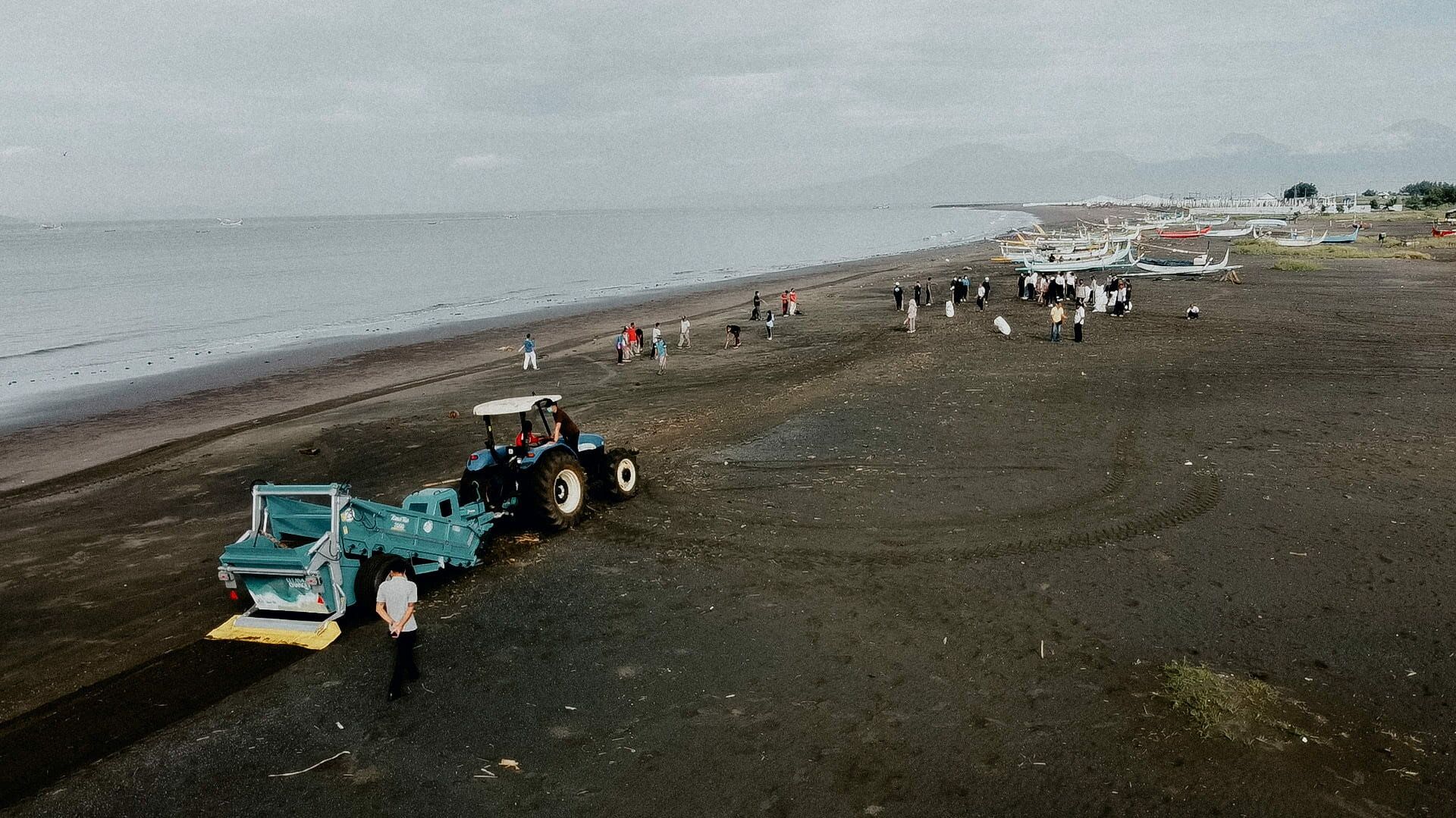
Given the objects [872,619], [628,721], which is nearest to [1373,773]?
[872,619]

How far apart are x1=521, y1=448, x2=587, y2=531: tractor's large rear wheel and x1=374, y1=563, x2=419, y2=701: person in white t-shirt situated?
3335mm

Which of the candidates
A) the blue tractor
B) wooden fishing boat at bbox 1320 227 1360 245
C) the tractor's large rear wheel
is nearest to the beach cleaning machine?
the blue tractor

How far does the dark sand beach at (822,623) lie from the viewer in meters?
6.55

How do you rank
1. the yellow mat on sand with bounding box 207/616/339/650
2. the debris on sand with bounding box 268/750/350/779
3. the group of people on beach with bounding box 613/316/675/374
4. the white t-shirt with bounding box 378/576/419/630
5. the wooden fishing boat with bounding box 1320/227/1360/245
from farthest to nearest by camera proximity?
the wooden fishing boat with bounding box 1320/227/1360/245
the group of people on beach with bounding box 613/316/675/374
the yellow mat on sand with bounding box 207/616/339/650
the white t-shirt with bounding box 378/576/419/630
the debris on sand with bounding box 268/750/350/779

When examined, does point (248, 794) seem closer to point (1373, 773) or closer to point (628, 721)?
point (628, 721)

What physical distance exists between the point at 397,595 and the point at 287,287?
204 ft

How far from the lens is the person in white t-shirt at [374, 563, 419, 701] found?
769cm

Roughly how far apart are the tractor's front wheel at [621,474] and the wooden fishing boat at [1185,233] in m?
88.1

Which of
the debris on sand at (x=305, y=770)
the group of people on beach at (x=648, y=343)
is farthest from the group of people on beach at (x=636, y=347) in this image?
the debris on sand at (x=305, y=770)

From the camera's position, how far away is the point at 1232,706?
717cm

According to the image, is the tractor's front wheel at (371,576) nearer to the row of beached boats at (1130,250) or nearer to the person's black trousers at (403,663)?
the person's black trousers at (403,663)

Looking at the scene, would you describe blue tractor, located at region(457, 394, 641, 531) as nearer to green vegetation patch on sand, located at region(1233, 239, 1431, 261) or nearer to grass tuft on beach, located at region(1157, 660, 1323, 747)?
grass tuft on beach, located at region(1157, 660, 1323, 747)

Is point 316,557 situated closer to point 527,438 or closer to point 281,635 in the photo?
point 281,635

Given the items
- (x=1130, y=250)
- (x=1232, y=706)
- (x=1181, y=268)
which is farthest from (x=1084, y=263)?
(x=1232, y=706)
